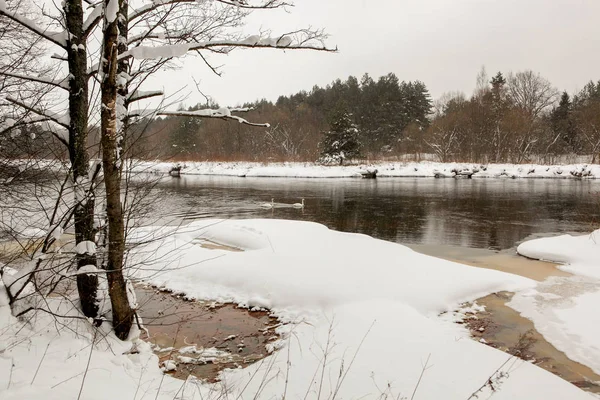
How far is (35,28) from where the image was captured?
355 centimetres

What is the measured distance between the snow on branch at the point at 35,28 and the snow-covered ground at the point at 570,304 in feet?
22.8

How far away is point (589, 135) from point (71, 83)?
56.0 metres

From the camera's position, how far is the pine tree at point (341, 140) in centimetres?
4428

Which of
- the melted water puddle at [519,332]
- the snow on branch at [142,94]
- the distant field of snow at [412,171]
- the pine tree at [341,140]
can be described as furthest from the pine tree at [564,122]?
the snow on branch at [142,94]

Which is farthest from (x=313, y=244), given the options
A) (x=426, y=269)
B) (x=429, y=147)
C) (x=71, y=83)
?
(x=429, y=147)

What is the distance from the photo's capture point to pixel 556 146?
48594 millimetres

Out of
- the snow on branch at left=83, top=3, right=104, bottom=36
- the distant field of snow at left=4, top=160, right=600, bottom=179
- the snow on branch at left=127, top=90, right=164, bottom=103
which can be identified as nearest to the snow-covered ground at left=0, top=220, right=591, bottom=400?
the snow on branch at left=127, top=90, right=164, bottom=103

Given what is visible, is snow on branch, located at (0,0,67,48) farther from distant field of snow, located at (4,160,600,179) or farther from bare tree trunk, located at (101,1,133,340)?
distant field of snow, located at (4,160,600,179)

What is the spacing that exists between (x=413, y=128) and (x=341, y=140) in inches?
633

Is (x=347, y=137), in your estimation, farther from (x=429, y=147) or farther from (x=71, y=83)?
(x=71, y=83)

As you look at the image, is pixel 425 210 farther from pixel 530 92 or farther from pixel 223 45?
pixel 530 92

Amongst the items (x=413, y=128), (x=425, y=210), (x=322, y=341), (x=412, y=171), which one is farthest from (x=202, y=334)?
(x=413, y=128)

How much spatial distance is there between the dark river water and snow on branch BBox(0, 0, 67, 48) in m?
5.14

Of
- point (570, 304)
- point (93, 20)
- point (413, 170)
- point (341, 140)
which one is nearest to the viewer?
point (93, 20)
